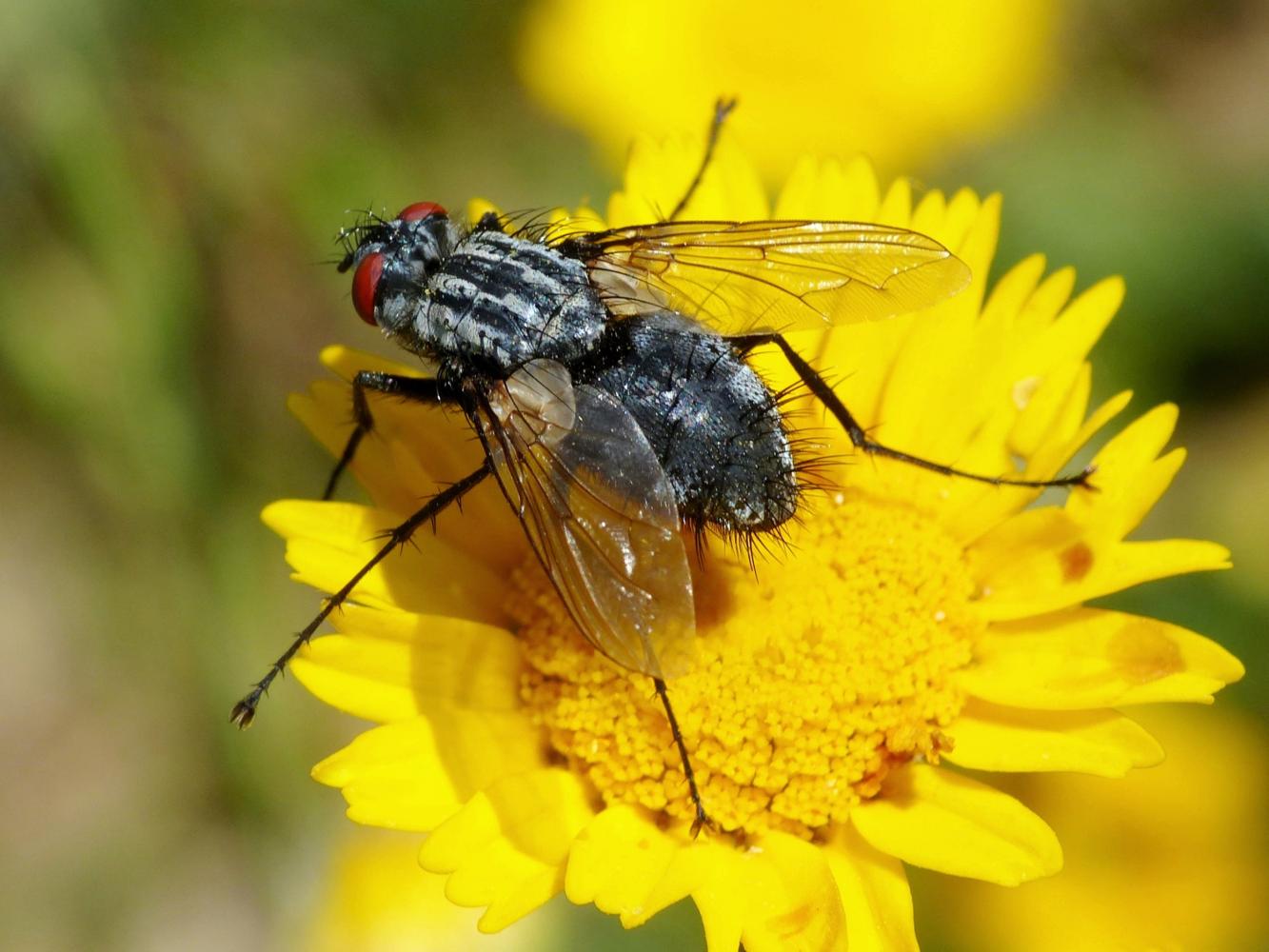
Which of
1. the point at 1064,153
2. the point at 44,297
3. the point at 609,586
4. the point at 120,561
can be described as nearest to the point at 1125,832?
the point at 609,586

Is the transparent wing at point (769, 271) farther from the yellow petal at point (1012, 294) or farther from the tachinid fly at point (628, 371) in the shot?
the yellow petal at point (1012, 294)

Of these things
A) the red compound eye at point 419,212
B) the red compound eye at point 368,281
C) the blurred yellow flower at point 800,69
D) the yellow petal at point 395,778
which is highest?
the blurred yellow flower at point 800,69

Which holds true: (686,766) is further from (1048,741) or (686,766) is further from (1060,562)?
(1060,562)

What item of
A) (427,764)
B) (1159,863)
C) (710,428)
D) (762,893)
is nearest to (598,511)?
(710,428)

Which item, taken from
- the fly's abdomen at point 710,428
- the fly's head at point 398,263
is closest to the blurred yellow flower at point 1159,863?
the fly's abdomen at point 710,428

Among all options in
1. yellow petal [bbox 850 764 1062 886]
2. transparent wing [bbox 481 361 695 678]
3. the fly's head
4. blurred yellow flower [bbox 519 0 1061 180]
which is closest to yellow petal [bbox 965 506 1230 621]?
yellow petal [bbox 850 764 1062 886]

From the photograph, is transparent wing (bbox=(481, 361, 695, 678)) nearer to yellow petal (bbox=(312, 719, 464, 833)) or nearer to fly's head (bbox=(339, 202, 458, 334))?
fly's head (bbox=(339, 202, 458, 334))
